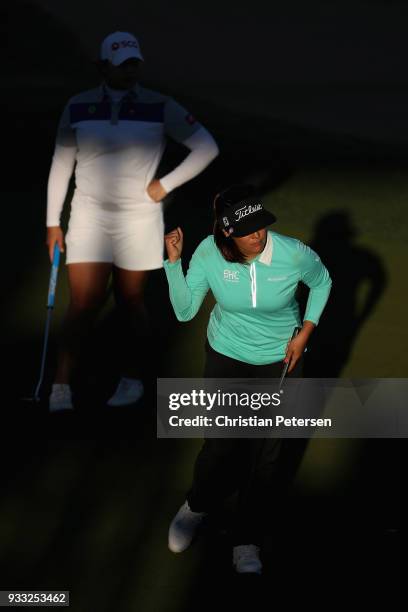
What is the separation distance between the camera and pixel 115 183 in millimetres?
6148


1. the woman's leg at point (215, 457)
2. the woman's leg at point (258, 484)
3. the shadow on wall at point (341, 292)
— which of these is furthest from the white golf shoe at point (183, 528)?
the shadow on wall at point (341, 292)

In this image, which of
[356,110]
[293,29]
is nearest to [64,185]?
[356,110]

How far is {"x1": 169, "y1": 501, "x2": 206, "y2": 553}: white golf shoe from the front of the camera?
5.08 m

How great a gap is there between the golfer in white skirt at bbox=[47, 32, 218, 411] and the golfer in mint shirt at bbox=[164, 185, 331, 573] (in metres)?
1.45

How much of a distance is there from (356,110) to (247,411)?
456 inches

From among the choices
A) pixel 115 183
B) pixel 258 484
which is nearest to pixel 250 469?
pixel 258 484

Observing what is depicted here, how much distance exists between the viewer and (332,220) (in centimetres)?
1105

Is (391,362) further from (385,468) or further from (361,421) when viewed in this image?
(385,468)

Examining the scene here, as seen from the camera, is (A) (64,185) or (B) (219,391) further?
(A) (64,185)

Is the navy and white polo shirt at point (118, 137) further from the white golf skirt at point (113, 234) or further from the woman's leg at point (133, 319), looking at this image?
the woman's leg at point (133, 319)

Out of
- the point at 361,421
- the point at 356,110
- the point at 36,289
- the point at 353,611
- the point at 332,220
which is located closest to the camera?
the point at 353,611

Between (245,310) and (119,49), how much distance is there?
6.44ft

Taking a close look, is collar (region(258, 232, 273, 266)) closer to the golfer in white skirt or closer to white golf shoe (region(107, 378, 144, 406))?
the golfer in white skirt

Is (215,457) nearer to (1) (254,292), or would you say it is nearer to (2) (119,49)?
(1) (254,292)
